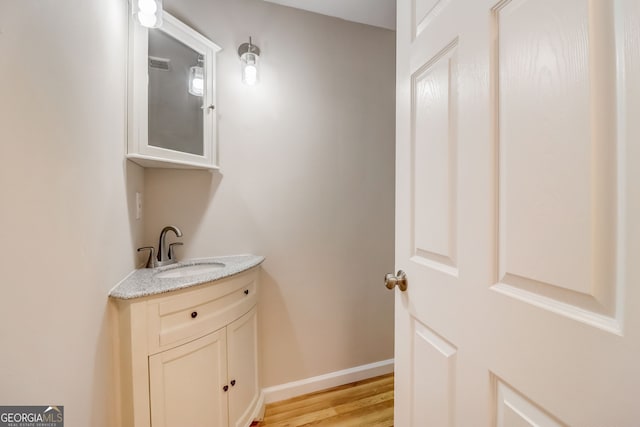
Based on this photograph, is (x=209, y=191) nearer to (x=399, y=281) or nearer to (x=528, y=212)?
(x=399, y=281)

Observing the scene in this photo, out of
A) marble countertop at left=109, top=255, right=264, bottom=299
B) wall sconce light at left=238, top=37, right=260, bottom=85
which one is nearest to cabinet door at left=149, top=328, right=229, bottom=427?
marble countertop at left=109, top=255, right=264, bottom=299

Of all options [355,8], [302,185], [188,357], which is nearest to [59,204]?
[188,357]

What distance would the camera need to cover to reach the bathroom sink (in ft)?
4.63

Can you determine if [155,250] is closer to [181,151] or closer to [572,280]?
[181,151]

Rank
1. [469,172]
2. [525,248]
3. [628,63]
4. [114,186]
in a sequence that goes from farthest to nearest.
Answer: [114,186] → [469,172] → [525,248] → [628,63]

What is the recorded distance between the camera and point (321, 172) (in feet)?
6.08

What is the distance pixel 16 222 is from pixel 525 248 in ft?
3.31

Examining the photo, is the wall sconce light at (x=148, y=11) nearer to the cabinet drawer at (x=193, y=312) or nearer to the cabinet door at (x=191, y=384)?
the cabinet drawer at (x=193, y=312)

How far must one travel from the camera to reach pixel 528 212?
48 centimetres

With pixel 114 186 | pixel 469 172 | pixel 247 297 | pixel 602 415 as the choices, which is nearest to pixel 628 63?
pixel 469 172

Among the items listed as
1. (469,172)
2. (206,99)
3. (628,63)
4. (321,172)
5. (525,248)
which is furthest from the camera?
(321,172)

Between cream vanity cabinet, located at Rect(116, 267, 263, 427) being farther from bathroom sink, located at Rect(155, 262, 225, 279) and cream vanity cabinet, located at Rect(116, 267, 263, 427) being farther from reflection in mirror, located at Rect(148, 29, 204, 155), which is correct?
reflection in mirror, located at Rect(148, 29, 204, 155)

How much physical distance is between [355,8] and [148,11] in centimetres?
132

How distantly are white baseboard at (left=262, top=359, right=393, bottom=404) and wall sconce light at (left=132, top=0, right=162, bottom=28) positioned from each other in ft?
6.70
